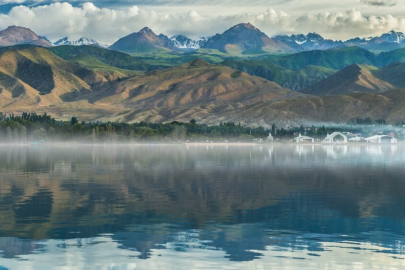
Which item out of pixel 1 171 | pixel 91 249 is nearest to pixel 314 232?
pixel 91 249

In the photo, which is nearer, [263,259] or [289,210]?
[263,259]

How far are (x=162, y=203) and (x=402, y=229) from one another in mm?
27277

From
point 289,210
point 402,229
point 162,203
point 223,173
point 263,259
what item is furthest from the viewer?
point 223,173

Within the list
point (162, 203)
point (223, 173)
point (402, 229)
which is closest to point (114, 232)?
point (162, 203)

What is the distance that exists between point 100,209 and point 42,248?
2007 cm

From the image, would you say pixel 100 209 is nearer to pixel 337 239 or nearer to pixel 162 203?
pixel 162 203

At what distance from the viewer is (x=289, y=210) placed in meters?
67.2

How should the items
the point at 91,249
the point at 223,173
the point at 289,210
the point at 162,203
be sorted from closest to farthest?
the point at 91,249 < the point at 289,210 < the point at 162,203 < the point at 223,173

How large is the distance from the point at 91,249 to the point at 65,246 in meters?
2.21

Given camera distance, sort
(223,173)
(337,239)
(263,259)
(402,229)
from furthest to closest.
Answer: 1. (223,173)
2. (402,229)
3. (337,239)
4. (263,259)

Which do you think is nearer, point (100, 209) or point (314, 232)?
point (314, 232)

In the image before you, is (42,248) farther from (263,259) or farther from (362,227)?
(362,227)

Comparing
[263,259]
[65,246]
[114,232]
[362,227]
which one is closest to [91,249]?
[65,246]

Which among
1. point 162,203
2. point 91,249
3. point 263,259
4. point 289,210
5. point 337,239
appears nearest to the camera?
point 263,259
